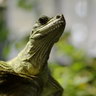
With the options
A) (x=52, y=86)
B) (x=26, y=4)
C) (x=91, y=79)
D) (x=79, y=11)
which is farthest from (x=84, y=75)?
(x=79, y=11)

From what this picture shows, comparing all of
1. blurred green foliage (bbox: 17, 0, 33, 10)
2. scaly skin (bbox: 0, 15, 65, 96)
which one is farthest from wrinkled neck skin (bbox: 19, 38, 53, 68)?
blurred green foliage (bbox: 17, 0, 33, 10)

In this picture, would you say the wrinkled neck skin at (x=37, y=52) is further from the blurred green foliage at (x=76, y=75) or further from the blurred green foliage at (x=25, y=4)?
the blurred green foliage at (x=25, y=4)

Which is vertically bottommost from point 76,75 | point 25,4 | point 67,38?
point 76,75

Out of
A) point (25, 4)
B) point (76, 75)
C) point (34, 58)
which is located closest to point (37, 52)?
point (34, 58)

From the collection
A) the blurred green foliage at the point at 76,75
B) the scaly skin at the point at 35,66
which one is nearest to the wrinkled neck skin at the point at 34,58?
the scaly skin at the point at 35,66

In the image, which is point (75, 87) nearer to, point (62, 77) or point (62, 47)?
point (62, 77)

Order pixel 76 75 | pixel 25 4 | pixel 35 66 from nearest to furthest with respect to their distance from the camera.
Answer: pixel 35 66 < pixel 76 75 < pixel 25 4

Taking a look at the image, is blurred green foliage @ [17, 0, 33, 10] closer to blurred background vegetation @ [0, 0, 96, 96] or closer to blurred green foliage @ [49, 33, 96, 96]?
blurred background vegetation @ [0, 0, 96, 96]

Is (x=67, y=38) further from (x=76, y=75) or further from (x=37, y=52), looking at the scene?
(x=37, y=52)
